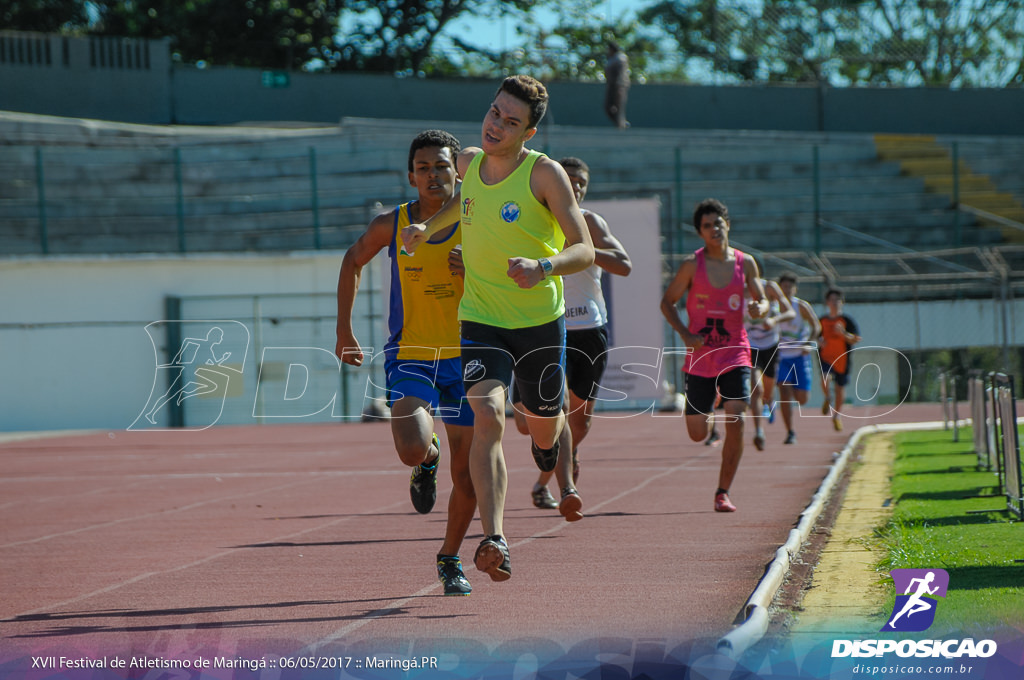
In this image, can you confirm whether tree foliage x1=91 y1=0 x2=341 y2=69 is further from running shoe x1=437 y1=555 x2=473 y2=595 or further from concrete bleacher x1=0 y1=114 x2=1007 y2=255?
running shoe x1=437 y1=555 x2=473 y2=595

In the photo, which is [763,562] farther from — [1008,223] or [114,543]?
[1008,223]

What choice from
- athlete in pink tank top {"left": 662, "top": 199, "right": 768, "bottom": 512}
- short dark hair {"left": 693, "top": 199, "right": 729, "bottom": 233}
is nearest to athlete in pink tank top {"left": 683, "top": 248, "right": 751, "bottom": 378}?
athlete in pink tank top {"left": 662, "top": 199, "right": 768, "bottom": 512}

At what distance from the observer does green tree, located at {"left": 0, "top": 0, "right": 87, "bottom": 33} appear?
140ft

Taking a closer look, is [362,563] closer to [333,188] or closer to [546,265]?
[546,265]

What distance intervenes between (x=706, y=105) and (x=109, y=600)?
3217cm

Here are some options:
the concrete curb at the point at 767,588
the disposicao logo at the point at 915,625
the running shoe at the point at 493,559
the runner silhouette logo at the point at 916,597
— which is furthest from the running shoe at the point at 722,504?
the running shoe at the point at 493,559

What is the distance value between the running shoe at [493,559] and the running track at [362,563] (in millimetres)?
173

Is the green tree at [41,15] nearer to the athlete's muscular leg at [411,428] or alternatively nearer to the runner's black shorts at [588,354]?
the runner's black shorts at [588,354]

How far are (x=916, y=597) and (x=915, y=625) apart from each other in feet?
1.21

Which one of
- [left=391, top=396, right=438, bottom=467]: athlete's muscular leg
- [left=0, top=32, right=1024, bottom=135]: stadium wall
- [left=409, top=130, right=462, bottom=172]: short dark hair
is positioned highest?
[left=0, top=32, right=1024, bottom=135]: stadium wall

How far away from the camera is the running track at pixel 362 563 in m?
4.80

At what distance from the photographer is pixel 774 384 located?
1666 cm

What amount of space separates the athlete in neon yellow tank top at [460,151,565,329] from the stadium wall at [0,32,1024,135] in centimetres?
3087

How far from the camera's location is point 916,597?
505 cm
